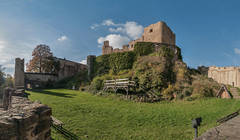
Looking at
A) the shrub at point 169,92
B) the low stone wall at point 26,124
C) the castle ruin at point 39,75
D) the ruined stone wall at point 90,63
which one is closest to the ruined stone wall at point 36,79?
the castle ruin at point 39,75

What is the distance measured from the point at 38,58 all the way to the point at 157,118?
113 ft

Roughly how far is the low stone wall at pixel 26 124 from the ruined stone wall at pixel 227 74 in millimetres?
24477

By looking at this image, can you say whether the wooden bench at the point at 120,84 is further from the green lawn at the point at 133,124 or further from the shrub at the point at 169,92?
the green lawn at the point at 133,124

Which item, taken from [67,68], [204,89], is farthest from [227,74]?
[67,68]

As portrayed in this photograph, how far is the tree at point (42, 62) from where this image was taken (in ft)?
113

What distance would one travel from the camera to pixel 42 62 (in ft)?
113

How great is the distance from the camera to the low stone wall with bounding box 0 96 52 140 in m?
2.91

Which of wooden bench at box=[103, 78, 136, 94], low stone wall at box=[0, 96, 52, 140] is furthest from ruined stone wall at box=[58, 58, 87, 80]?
low stone wall at box=[0, 96, 52, 140]

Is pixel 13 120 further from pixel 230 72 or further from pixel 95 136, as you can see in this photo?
pixel 230 72

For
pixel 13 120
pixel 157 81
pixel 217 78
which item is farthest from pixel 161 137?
pixel 217 78

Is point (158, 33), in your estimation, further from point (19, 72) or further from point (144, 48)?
point (19, 72)

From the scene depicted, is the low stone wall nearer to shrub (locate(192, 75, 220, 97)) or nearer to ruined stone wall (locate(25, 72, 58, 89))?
shrub (locate(192, 75, 220, 97))

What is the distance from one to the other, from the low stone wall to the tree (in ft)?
111

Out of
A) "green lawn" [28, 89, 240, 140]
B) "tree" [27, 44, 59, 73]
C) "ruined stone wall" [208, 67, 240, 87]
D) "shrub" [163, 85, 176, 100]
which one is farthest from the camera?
"tree" [27, 44, 59, 73]
